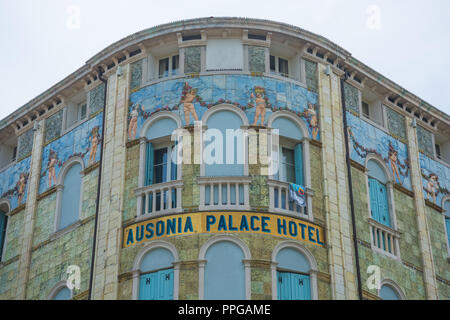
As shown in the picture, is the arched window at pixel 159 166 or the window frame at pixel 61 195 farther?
the window frame at pixel 61 195

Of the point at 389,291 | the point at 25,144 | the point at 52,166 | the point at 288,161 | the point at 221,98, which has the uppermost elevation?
the point at 25,144

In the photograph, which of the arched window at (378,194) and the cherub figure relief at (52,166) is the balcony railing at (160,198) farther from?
the arched window at (378,194)

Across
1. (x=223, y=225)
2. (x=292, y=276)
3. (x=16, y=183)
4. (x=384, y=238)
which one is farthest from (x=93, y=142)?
(x=384, y=238)

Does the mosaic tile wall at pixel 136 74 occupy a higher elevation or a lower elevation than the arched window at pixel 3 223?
higher

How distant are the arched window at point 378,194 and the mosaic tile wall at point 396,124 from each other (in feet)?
7.08

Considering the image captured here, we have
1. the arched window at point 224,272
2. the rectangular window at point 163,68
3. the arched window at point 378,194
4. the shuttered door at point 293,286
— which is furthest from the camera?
the rectangular window at point 163,68

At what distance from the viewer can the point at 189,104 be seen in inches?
1321

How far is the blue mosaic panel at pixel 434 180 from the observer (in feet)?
124

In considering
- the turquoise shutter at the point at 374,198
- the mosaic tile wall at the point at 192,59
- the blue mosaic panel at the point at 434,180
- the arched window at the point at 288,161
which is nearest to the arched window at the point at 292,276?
the arched window at the point at 288,161

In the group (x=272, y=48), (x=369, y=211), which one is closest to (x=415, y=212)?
(x=369, y=211)

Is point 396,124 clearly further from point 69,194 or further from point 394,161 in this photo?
point 69,194

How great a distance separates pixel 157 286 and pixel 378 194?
919cm

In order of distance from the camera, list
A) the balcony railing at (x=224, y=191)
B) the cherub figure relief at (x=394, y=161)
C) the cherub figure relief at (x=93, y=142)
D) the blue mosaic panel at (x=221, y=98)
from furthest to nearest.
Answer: the cherub figure relief at (x=394, y=161), the cherub figure relief at (x=93, y=142), the blue mosaic panel at (x=221, y=98), the balcony railing at (x=224, y=191)

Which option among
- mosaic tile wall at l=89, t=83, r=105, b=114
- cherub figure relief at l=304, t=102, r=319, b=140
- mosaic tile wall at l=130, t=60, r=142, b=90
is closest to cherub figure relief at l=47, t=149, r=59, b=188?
mosaic tile wall at l=89, t=83, r=105, b=114
